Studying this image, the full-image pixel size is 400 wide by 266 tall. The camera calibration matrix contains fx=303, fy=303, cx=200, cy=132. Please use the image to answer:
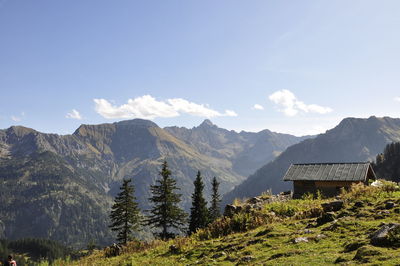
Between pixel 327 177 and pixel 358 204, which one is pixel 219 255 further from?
pixel 327 177

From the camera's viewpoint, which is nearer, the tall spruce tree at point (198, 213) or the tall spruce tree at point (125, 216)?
the tall spruce tree at point (198, 213)

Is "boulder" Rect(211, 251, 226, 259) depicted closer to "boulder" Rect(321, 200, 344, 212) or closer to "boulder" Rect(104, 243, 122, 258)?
"boulder" Rect(321, 200, 344, 212)

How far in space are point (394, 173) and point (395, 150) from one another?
19.3 m

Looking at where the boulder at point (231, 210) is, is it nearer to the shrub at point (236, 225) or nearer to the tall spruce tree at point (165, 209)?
the shrub at point (236, 225)

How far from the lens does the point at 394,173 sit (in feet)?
511

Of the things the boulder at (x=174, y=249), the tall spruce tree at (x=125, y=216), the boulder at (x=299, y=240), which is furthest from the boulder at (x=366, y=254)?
the tall spruce tree at (x=125, y=216)

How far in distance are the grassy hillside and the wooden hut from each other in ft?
41.1

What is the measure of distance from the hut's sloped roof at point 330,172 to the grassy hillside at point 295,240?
12729 millimetres

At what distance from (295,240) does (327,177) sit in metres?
23.9

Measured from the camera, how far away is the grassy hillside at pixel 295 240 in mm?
10070

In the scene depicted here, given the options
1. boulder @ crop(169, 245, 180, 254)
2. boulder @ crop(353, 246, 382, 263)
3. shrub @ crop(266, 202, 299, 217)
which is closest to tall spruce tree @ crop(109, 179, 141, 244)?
shrub @ crop(266, 202, 299, 217)

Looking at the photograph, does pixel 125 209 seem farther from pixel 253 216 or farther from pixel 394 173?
pixel 394 173

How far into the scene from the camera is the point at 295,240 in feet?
42.3

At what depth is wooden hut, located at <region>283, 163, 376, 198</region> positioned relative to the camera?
110 feet
